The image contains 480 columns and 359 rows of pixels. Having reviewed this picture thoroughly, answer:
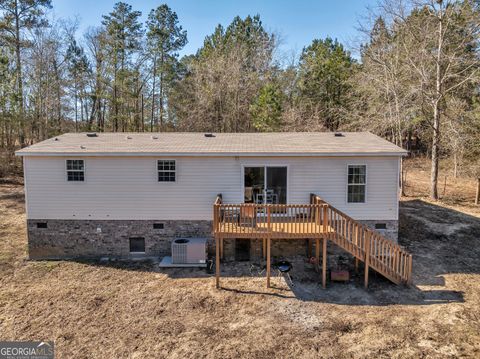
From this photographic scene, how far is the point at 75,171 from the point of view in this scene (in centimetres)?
1027

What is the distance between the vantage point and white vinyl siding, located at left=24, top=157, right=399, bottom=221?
10.2m

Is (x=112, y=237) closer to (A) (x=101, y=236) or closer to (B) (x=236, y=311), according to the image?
(A) (x=101, y=236)

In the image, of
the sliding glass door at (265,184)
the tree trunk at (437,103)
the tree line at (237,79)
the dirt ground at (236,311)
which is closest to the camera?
the dirt ground at (236,311)

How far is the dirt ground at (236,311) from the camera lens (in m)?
5.96

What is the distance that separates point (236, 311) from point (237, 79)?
2052cm

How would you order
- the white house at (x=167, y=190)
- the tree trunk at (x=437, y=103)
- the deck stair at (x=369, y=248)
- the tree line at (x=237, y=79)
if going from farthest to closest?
the tree line at (x=237, y=79), the tree trunk at (x=437, y=103), the white house at (x=167, y=190), the deck stair at (x=369, y=248)

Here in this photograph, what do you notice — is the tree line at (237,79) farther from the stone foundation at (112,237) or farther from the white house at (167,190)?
the stone foundation at (112,237)

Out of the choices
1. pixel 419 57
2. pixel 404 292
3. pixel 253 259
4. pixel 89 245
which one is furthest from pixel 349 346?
pixel 419 57

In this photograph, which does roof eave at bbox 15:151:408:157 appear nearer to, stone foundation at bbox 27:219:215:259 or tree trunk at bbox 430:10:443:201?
stone foundation at bbox 27:219:215:259

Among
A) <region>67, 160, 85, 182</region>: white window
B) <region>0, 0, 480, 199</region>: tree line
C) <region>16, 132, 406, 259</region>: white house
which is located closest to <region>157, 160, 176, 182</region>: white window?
<region>16, 132, 406, 259</region>: white house

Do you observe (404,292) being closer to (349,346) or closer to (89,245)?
(349,346)

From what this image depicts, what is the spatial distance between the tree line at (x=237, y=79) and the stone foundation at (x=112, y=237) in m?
12.7

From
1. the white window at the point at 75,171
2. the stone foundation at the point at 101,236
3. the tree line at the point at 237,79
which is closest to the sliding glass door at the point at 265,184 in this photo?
the stone foundation at the point at 101,236

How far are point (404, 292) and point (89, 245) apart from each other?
9.66 meters
